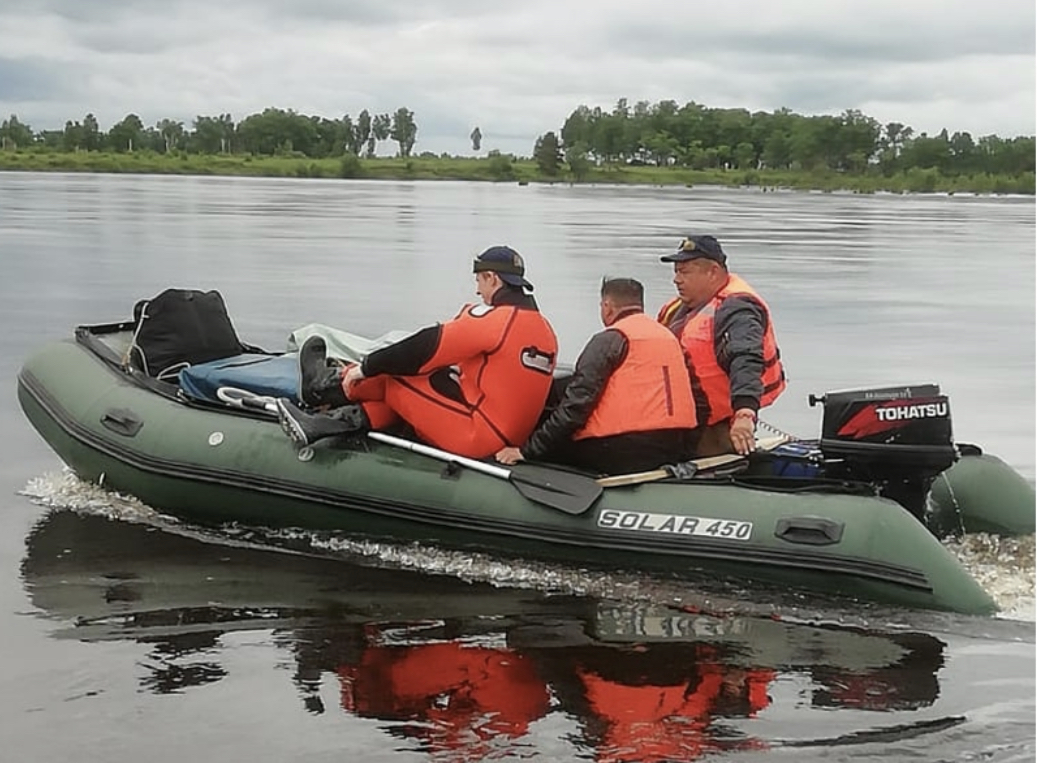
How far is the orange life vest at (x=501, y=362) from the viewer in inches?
226

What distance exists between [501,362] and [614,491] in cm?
71

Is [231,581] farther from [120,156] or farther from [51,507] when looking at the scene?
[120,156]

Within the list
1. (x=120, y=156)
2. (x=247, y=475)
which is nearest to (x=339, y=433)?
(x=247, y=475)

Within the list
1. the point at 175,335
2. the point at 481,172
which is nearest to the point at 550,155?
the point at 481,172

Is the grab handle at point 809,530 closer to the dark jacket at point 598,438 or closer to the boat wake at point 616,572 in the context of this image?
the boat wake at point 616,572

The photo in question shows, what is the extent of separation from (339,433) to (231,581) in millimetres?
808

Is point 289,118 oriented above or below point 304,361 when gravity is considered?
above

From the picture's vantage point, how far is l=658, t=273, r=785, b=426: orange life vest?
581 centimetres

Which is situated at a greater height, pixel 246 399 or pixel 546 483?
pixel 246 399

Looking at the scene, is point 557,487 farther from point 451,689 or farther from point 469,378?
point 451,689

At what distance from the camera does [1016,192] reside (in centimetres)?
7662

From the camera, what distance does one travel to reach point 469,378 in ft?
19.2

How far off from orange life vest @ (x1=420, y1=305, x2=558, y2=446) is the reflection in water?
741 millimetres

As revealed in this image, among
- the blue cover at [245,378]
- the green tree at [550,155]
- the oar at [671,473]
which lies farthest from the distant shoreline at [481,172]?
the oar at [671,473]
